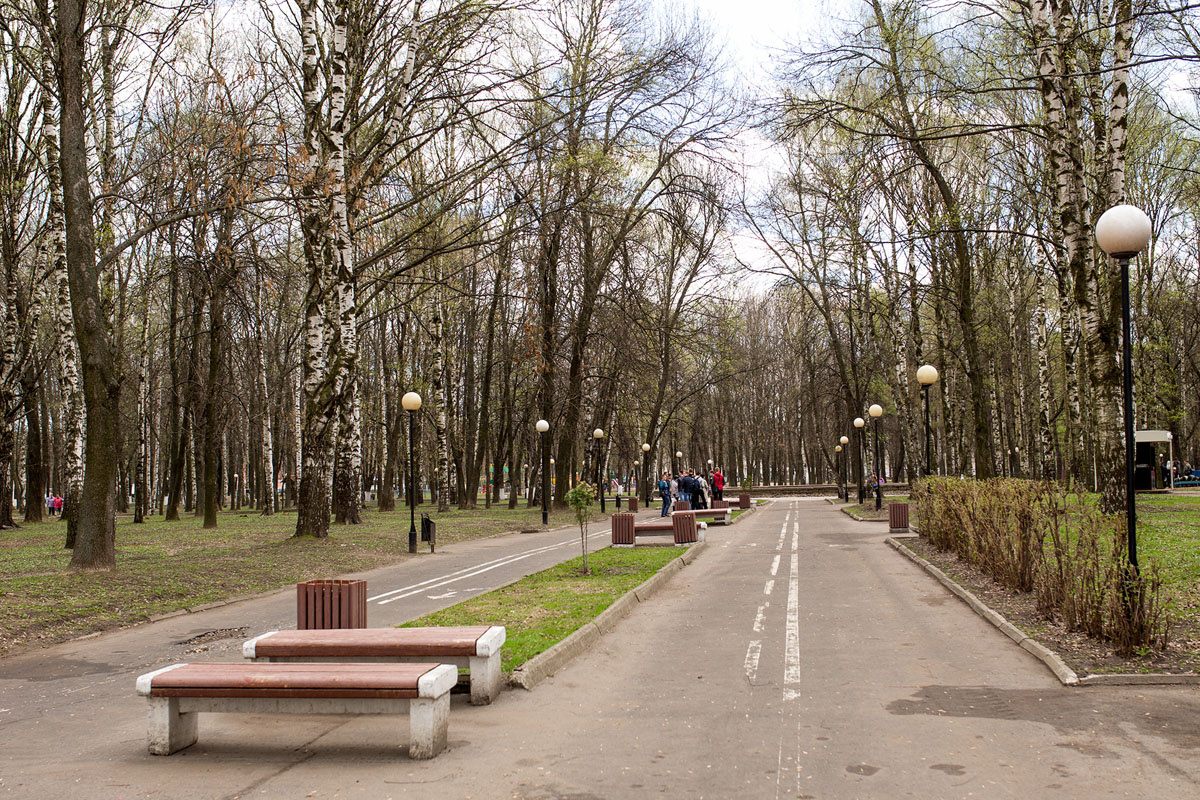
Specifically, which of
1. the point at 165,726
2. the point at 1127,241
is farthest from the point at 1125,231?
the point at 165,726

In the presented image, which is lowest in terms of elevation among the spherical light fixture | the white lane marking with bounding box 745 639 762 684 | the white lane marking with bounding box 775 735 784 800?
the white lane marking with bounding box 745 639 762 684

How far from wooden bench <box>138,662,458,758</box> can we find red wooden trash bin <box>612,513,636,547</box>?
1560 cm

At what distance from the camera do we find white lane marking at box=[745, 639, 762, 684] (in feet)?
25.4

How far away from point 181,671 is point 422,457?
57057 mm

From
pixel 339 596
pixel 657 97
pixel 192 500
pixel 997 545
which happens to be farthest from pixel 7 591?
pixel 192 500

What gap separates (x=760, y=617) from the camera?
10812mm

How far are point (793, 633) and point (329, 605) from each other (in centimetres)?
493

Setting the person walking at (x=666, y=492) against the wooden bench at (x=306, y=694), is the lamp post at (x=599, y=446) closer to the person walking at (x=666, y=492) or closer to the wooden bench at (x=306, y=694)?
the person walking at (x=666, y=492)

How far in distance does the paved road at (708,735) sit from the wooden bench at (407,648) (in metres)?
0.25

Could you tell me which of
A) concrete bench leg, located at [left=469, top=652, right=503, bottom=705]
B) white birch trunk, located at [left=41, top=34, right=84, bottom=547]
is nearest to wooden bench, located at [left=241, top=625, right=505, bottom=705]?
concrete bench leg, located at [left=469, top=652, right=503, bottom=705]

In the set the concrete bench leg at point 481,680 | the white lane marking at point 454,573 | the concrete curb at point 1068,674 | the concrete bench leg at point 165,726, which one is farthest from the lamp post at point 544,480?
the concrete bench leg at point 165,726

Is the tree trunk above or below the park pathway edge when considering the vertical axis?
above

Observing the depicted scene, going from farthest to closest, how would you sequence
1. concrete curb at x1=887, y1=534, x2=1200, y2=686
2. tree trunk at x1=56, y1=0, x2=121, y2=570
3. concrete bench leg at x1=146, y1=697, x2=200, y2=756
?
tree trunk at x1=56, y1=0, x2=121, y2=570
concrete curb at x1=887, y1=534, x2=1200, y2=686
concrete bench leg at x1=146, y1=697, x2=200, y2=756

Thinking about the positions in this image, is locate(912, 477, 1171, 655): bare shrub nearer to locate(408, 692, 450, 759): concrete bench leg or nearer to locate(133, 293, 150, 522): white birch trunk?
locate(408, 692, 450, 759): concrete bench leg
